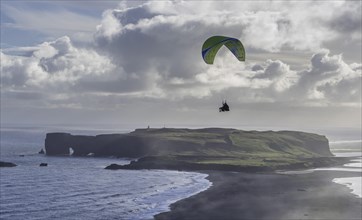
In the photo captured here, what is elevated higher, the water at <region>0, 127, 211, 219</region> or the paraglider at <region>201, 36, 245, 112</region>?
the paraglider at <region>201, 36, 245, 112</region>

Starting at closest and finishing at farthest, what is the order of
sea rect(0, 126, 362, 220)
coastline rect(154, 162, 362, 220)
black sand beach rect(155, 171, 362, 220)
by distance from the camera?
1. black sand beach rect(155, 171, 362, 220)
2. coastline rect(154, 162, 362, 220)
3. sea rect(0, 126, 362, 220)

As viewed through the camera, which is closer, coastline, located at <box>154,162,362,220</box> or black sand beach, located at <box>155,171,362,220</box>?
black sand beach, located at <box>155,171,362,220</box>

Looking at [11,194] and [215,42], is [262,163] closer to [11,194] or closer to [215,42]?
[11,194]

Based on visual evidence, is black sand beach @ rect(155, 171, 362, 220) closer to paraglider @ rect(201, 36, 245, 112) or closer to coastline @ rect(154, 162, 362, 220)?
coastline @ rect(154, 162, 362, 220)

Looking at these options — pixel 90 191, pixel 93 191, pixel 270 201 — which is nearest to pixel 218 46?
pixel 270 201

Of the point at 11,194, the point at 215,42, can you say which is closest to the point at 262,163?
the point at 11,194

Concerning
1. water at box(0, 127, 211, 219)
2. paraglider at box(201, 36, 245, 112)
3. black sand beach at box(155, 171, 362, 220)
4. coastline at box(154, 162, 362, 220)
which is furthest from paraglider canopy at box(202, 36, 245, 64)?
water at box(0, 127, 211, 219)
